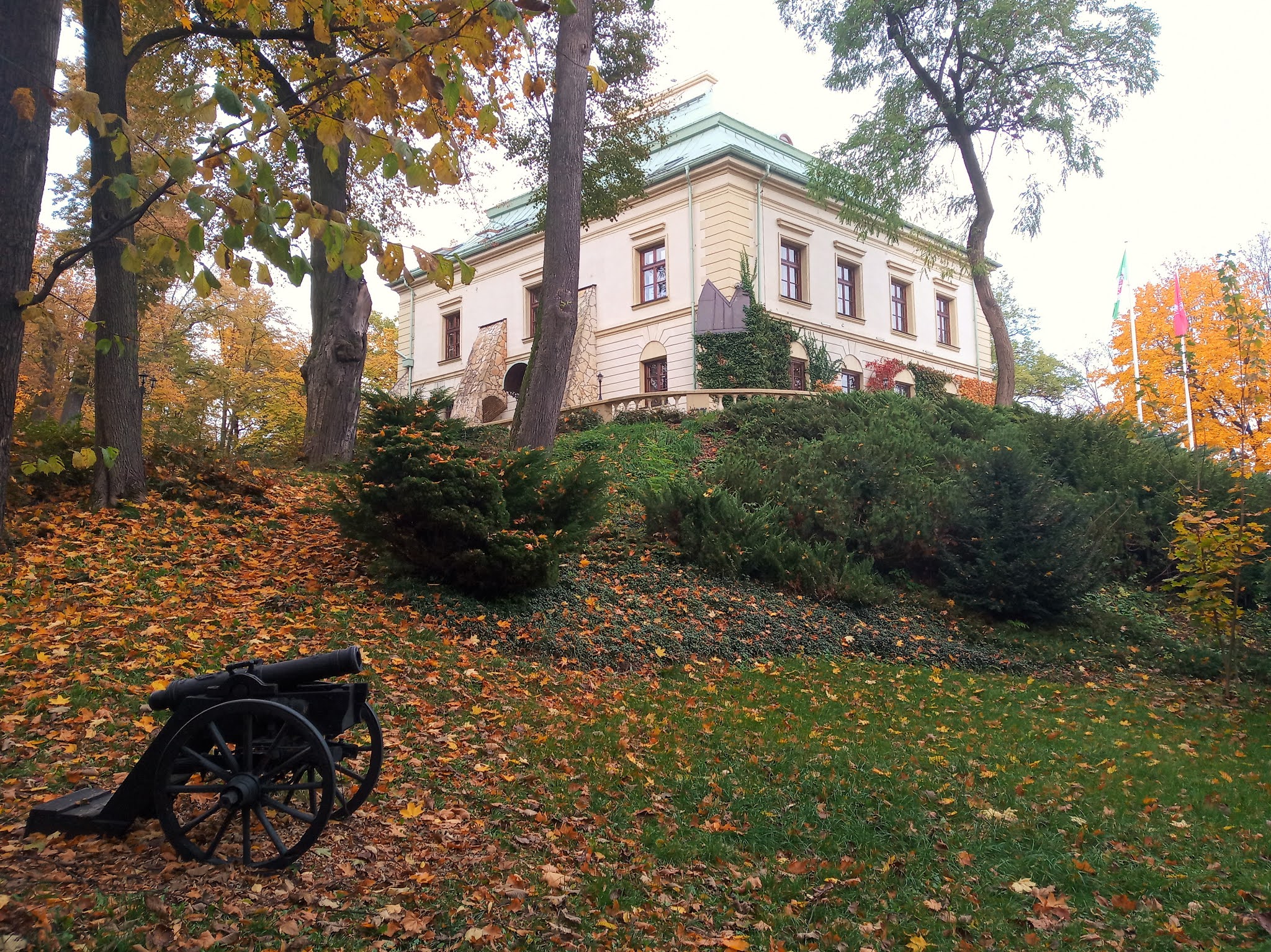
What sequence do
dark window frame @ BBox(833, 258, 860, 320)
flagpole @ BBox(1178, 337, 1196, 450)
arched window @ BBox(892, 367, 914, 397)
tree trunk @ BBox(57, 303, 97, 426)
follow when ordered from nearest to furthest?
flagpole @ BBox(1178, 337, 1196, 450) → tree trunk @ BBox(57, 303, 97, 426) → dark window frame @ BBox(833, 258, 860, 320) → arched window @ BBox(892, 367, 914, 397)

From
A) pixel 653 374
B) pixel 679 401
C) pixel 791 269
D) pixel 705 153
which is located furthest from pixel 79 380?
pixel 791 269

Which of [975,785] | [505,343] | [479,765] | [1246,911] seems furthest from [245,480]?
[505,343]

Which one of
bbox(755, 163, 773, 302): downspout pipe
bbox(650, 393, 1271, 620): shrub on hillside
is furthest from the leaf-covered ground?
bbox(755, 163, 773, 302): downspout pipe

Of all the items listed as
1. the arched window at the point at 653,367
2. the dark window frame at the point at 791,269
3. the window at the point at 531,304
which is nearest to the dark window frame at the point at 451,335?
the window at the point at 531,304

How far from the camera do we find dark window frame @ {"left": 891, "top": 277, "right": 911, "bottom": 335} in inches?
1231

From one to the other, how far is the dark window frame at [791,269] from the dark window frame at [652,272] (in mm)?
3675

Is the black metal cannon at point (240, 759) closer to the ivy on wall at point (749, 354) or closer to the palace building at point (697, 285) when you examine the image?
the palace building at point (697, 285)

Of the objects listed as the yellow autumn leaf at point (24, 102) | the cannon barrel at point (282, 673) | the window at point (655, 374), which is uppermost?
the window at point (655, 374)

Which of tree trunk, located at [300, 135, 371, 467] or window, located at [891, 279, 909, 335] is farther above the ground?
window, located at [891, 279, 909, 335]

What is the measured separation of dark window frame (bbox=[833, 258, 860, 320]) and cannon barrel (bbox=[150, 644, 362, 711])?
26687mm

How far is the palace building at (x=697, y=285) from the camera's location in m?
25.3

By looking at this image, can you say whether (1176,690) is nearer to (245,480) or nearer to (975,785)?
(975,785)

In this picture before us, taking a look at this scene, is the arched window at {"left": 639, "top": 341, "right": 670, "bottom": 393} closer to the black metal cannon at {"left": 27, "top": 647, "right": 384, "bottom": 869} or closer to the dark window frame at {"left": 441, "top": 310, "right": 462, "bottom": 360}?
the dark window frame at {"left": 441, "top": 310, "right": 462, "bottom": 360}

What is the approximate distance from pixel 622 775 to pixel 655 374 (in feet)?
71.7
